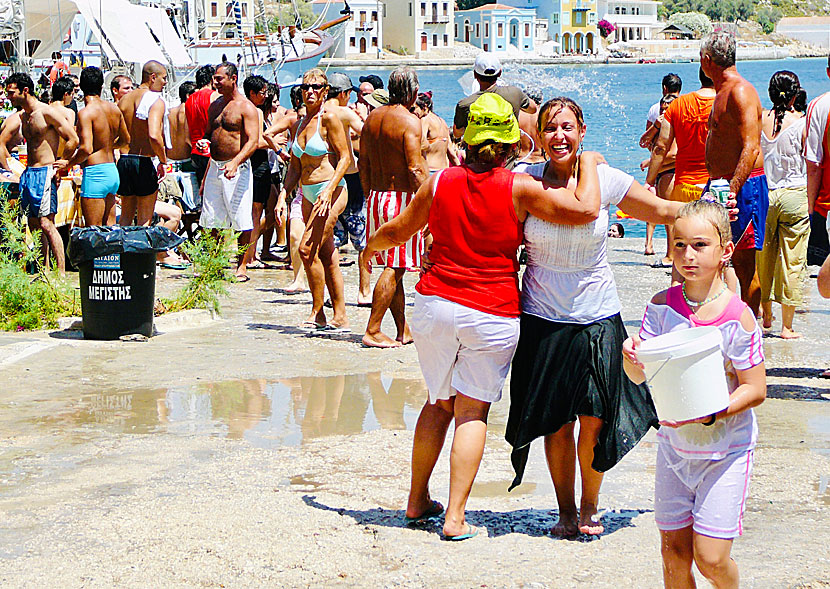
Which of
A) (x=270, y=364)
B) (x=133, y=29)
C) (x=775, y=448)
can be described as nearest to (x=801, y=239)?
(x=775, y=448)

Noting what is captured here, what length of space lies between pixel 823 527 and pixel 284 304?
602cm

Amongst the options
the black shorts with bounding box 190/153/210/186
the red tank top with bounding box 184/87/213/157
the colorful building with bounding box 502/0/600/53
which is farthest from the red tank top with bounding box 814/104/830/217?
the colorful building with bounding box 502/0/600/53

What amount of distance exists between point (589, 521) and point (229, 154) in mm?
6972

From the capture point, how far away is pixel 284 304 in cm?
962

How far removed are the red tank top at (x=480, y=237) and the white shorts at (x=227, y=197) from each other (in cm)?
651

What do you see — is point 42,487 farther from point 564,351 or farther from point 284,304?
point 284,304

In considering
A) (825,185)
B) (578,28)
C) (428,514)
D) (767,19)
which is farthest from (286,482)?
(767,19)

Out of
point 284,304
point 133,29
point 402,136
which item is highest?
point 133,29

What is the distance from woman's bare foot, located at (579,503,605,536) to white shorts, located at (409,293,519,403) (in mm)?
545

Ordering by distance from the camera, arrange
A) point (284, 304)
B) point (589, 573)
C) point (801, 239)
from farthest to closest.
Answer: point (284, 304), point (801, 239), point (589, 573)

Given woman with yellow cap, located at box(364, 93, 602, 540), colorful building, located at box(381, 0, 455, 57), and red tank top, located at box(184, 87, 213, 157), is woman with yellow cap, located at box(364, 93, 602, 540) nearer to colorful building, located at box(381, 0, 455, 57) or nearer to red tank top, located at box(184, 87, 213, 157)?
red tank top, located at box(184, 87, 213, 157)

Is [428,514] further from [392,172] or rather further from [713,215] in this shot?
[392,172]

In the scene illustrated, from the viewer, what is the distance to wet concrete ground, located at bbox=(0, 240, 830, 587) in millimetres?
3900

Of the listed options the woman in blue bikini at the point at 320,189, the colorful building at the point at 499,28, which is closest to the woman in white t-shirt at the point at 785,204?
the woman in blue bikini at the point at 320,189
